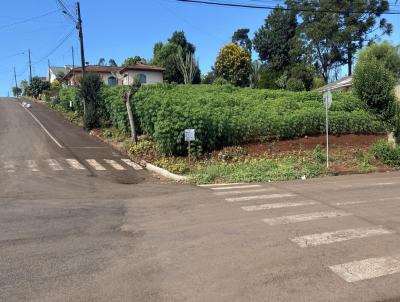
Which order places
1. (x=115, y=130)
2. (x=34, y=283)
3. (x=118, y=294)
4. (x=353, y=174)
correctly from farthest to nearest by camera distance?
1. (x=115, y=130)
2. (x=353, y=174)
3. (x=34, y=283)
4. (x=118, y=294)

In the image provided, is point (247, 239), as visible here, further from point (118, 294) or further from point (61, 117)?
point (61, 117)

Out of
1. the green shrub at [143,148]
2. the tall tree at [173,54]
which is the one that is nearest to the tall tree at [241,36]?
the tall tree at [173,54]

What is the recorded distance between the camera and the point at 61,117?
4028cm

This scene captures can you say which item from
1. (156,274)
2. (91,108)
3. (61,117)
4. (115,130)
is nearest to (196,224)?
(156,274)

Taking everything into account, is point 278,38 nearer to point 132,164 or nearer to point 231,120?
point 231,120

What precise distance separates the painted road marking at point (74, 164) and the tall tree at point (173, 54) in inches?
1718

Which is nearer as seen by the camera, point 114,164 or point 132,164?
point 114,164

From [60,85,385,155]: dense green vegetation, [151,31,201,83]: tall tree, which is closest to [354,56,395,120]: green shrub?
[60,85,385,155]: dense green vegetation

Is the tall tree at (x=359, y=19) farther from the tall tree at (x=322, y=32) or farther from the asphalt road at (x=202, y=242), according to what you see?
the asphalt road at (x=202, y=242)

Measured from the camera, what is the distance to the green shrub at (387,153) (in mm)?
17719

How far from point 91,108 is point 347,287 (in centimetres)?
2770

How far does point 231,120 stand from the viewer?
20.3 meters

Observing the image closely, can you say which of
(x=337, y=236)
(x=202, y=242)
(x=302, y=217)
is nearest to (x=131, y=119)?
(x=302, y=217)

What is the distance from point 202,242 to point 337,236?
2.37 metres
